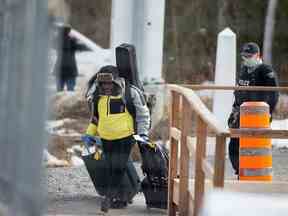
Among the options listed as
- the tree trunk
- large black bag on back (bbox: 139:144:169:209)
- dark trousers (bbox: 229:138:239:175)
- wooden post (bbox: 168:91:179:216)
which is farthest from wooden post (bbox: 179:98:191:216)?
the tree trunk

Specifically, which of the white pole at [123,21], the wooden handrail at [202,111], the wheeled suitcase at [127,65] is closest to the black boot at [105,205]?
the wheeled suitcase at [127,65]

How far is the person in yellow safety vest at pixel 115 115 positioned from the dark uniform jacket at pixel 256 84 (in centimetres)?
104

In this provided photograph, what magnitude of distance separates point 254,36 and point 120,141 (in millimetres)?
13572

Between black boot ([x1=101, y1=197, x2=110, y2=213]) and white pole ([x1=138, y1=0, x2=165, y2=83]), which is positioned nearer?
black boot ([x1=101, y1=197, x2=110, y2=213])

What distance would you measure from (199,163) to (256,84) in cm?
309

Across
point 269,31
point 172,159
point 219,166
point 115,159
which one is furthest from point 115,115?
point 269,31

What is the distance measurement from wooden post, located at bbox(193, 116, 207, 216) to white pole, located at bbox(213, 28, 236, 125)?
18.9 feet

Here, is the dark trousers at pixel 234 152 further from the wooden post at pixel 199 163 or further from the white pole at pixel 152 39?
the white pole at pixel 152 39

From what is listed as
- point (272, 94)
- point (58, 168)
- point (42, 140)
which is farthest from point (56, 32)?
point (58, 168)

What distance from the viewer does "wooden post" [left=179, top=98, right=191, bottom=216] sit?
7.06 metres

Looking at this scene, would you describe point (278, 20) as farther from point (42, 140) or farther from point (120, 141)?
point (42, 140)

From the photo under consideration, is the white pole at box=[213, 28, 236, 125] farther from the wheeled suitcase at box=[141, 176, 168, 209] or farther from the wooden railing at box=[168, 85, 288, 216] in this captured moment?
the wooden railing at box=[168, 85, 288, 216]

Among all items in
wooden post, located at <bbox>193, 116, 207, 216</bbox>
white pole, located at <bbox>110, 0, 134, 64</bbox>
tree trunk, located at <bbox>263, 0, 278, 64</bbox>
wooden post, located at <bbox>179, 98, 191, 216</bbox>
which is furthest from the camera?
tree trunk, located at <bbox>263, 0, 278, 64</bbox>

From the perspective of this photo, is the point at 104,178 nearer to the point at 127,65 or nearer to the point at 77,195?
the point at 77,195
